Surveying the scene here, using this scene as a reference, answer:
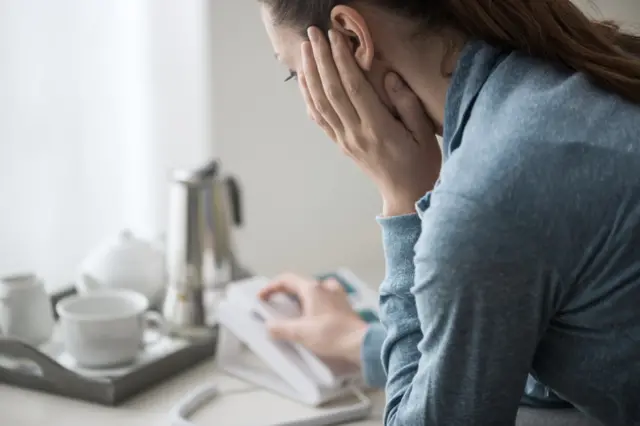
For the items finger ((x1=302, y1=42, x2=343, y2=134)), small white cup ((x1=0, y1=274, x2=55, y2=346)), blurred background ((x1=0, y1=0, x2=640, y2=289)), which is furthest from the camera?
blurred background ((x1=0, y1=0, x2=640, y2=289))

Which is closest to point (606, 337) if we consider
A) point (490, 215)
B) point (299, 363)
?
point (490, 215)

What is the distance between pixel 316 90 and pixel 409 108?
0.11 meters

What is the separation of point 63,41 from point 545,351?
3.36 ft

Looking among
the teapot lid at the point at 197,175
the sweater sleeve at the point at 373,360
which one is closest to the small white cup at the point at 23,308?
the teapot lid at the point at 197,175

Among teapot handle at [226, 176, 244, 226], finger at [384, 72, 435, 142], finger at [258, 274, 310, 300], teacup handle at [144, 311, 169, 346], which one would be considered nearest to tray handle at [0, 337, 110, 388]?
teacup handle at [144, 311, 169, 346]

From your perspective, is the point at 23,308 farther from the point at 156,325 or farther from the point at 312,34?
the point at 312,34

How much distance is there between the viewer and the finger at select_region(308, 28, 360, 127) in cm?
85

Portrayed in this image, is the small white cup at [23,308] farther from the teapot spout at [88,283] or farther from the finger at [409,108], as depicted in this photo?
the finger at [409,108]

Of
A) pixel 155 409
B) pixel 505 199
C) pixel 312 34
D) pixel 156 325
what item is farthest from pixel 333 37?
pixel 156 325

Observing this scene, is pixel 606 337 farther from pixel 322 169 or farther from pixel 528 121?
pixel 322 169

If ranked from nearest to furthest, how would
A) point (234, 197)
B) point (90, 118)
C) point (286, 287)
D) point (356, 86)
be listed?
point (356, 86) < point (286, 287) < point (234, 197) < point (90, 118)

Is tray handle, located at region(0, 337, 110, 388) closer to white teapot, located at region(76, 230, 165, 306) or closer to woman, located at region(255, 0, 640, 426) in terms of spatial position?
white teapot, located at region(76, 230, 165, 306)

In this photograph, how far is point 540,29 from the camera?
0.76m

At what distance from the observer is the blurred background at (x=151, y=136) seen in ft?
4.54
